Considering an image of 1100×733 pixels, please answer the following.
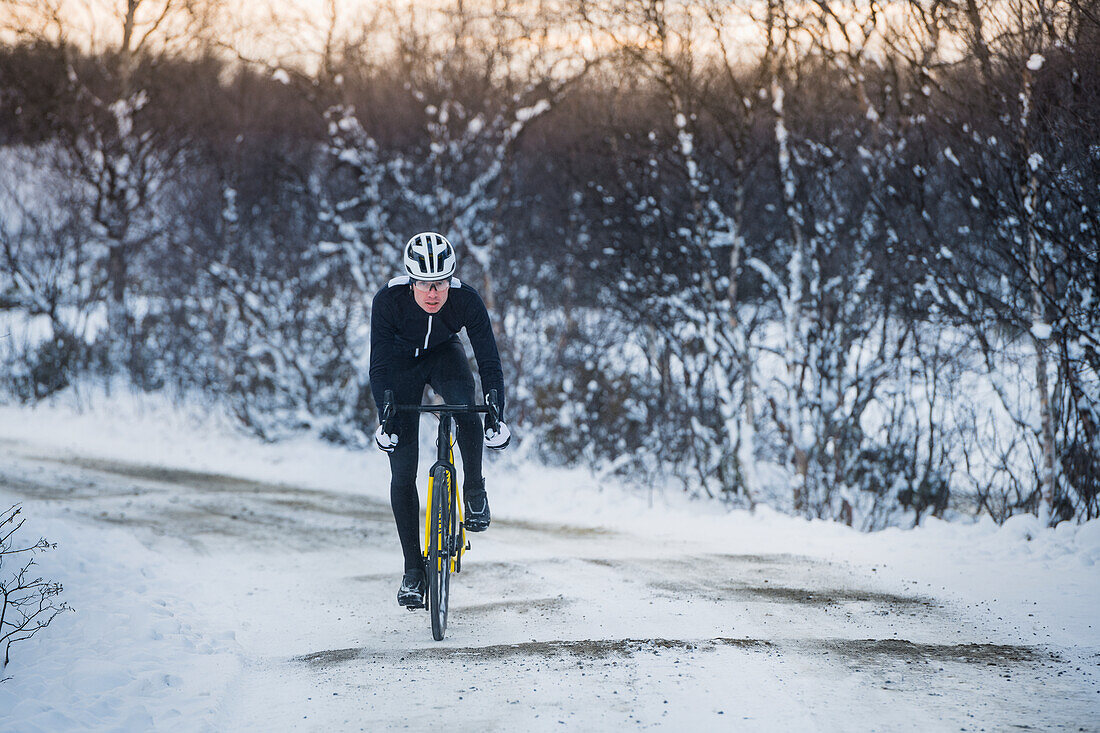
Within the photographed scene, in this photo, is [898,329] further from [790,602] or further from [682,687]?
[682,687]

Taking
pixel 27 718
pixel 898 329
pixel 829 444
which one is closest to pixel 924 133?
pixel 898 329

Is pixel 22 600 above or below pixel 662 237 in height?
below

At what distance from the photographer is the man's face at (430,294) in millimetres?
5648

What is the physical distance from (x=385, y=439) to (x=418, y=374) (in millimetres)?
649

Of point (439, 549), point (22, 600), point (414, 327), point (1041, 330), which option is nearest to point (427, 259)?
point (414, 327)

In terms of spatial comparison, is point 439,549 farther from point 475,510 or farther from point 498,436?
point 498,436

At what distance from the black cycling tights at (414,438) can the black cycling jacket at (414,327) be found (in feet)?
0.31

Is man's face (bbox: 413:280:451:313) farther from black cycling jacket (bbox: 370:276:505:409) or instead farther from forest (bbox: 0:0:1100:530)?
forest (bbox: 0:0:1100:530)

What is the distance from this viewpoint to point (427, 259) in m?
5.49

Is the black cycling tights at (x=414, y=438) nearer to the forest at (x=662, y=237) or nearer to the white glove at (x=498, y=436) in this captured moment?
the white glove at (x=498, y=436)

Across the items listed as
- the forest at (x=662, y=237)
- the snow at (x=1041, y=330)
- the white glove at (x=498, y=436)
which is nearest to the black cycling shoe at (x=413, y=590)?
the white glove at (x=498, y=436)

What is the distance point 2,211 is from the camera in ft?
76.4

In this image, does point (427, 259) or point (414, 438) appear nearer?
point (427, 259)

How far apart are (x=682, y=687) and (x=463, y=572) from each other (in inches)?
133
